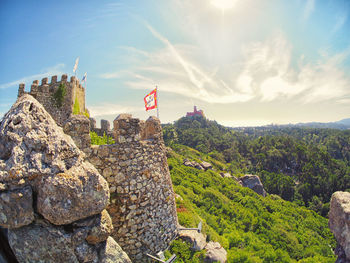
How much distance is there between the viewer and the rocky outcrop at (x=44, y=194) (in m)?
2.66

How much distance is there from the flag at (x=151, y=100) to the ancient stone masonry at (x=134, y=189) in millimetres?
4002

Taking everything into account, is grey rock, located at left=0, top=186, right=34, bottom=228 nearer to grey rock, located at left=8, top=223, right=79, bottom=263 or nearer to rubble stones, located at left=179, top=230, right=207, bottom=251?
grey rock, located at left=8, top=223, right=79, bottom=263

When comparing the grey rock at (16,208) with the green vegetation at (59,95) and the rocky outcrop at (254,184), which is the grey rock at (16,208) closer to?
the green vegetation at (59,95)

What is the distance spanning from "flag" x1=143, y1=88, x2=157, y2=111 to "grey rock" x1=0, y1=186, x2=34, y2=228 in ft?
24.7

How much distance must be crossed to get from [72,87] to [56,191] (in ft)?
41.1


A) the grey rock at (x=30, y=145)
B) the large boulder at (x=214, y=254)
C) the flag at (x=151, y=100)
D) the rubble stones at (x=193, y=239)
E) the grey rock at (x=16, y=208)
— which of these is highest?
the flag at (x=151, y=100)

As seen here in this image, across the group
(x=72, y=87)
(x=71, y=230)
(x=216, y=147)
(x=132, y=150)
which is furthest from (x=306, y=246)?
(x=216, y=147)

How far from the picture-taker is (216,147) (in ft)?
278

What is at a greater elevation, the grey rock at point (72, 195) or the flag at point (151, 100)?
the flag at point (151, 100)

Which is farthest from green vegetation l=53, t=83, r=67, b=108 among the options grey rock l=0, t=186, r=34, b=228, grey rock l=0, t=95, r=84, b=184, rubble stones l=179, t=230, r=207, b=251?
grey rock l=0, t=186, r=34, b=228

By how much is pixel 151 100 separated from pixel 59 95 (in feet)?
24.2

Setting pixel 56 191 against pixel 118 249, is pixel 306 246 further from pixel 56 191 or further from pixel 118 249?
pixel 56 191

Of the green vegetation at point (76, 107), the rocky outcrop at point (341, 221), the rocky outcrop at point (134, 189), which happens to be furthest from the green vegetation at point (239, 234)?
the green vegetation at point (76, 107)

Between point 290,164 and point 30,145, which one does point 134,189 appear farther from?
point 290,164
